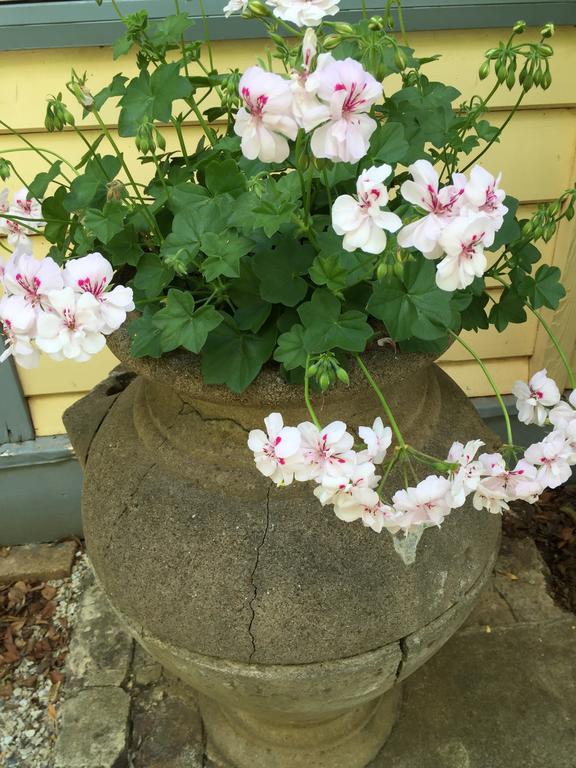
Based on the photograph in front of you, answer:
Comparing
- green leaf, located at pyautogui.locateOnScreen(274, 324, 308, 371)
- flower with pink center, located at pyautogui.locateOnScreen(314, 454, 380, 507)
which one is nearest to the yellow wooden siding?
green leaf, located at pyautogui.locateOnScreen(274, 324, 308, 371)

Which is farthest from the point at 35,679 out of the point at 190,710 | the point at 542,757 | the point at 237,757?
the point at 542,757

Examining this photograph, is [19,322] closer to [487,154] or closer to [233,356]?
[233,356]

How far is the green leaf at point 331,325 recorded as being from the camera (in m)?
1.07

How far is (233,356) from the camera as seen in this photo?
45.8 inches

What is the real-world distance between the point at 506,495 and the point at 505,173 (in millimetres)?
1387

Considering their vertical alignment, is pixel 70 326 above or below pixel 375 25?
below

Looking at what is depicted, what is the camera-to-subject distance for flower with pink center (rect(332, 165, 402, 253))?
0.87 m

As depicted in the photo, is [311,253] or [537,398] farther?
[537,398]

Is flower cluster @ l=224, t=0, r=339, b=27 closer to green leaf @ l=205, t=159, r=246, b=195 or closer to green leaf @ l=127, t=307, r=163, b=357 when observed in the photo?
green leaf @ l=205, t=159, r=246, b=195

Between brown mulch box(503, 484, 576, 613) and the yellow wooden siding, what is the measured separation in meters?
0.44

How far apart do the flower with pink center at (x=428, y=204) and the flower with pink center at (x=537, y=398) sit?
0.47 metres

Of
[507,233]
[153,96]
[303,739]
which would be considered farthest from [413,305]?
[303,739]

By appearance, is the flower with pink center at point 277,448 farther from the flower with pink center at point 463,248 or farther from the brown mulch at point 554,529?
the brown mulch at point 554,529

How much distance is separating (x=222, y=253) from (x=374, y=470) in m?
0.38
